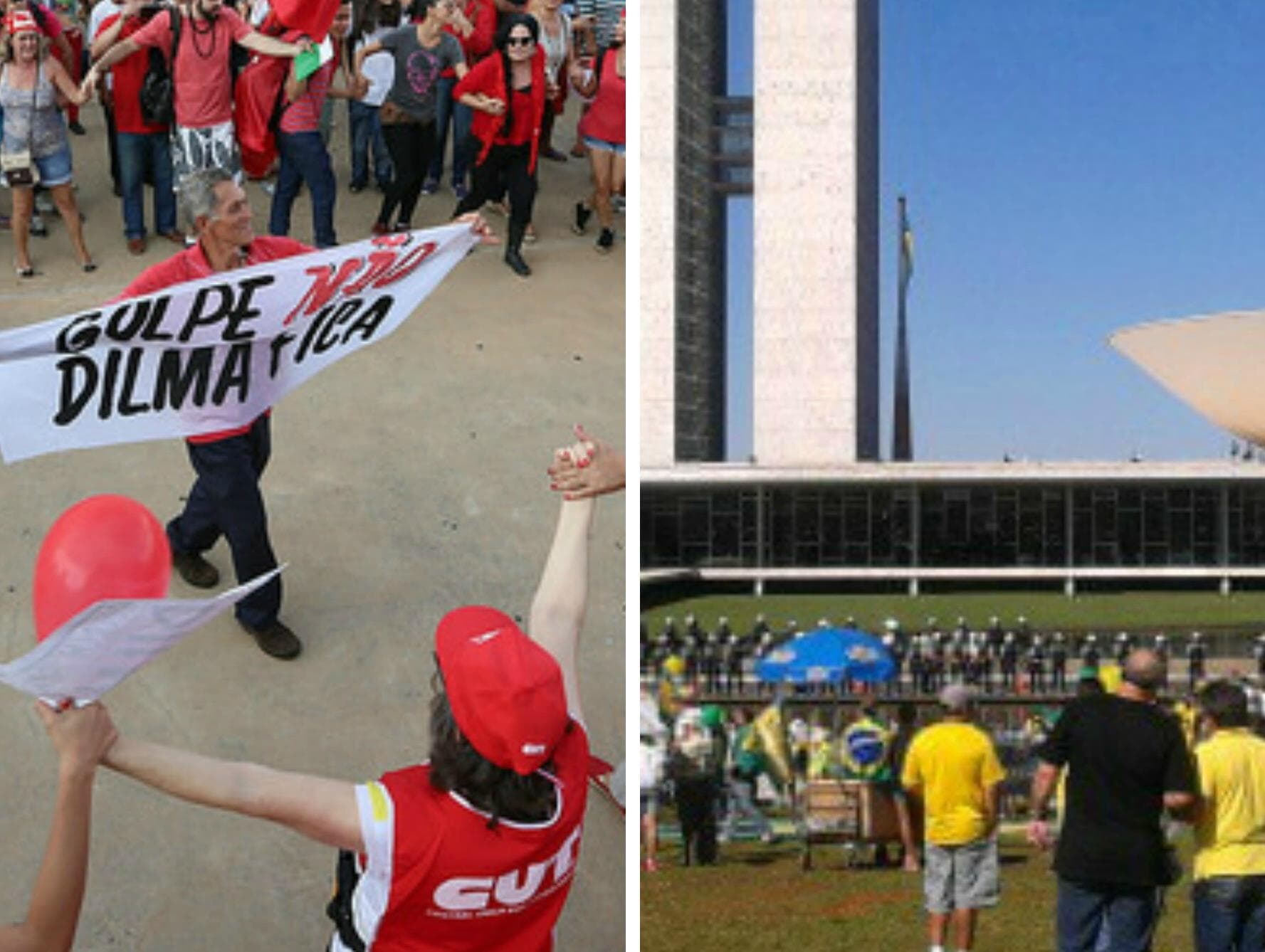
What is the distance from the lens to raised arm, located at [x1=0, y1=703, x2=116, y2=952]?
184 cm

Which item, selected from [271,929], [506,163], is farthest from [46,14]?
[271,929]

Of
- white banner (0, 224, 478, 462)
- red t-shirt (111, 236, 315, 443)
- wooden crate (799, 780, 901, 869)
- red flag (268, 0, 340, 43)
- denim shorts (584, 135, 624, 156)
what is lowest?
wooden crate (799, 780, 901, 869)

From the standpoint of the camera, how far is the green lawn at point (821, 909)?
188 inches

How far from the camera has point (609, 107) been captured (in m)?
7.14

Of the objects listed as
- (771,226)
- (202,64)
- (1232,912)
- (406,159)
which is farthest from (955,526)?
(1232,912)

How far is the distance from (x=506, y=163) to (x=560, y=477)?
14.2ft

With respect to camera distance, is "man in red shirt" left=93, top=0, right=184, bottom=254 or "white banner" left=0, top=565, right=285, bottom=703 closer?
"white banner" left=0, top=565, right=285, bottom=703

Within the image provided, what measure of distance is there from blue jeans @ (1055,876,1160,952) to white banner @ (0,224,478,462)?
183cm

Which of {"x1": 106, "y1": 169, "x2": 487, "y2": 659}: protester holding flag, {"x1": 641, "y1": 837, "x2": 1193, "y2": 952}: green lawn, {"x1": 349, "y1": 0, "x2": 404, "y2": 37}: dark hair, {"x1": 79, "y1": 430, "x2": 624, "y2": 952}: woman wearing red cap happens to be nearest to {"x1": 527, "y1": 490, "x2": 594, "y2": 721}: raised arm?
{"x1": 79, "y1": 430, "x2": 624, "y2": 952}: woman wearing red cap

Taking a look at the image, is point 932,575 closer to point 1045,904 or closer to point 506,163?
point 506,163

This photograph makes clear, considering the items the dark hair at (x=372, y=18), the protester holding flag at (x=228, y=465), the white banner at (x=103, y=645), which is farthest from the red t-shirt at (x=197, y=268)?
the dark hair at (x=372, y=18)

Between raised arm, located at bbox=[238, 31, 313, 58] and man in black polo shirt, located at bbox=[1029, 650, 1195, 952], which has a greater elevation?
raised arm, located at bbox=[238, 31, 313, 58]

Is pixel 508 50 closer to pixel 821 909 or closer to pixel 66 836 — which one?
pixel 821 909

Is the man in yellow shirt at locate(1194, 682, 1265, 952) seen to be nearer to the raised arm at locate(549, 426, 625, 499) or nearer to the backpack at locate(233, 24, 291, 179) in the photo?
the raised arm at locate(549, 426, 625, 499)
